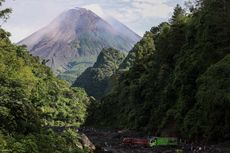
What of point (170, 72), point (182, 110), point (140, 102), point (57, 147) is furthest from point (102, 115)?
point (57, 147)

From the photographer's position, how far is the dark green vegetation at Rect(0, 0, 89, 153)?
2289 centimetres

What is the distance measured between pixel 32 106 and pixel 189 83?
107 feet

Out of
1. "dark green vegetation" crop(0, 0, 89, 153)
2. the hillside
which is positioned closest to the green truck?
the hillside

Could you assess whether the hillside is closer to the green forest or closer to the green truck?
the green forest

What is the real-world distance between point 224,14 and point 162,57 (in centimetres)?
2249

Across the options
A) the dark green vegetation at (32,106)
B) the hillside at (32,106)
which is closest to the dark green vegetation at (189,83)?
the hillside at (32,106)

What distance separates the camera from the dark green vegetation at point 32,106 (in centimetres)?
2289

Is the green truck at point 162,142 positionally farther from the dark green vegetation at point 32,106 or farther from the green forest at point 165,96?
the dark green vegetation at point 32,106

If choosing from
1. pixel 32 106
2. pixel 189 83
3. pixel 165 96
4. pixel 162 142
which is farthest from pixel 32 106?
pixel 165 96

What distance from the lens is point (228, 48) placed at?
173ft

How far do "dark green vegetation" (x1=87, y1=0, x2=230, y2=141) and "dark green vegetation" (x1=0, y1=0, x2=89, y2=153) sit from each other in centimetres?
1661

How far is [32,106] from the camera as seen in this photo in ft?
95.3

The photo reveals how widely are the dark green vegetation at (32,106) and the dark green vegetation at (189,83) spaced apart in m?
16.6

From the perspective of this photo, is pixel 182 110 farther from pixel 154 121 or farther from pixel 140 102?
pixel 140 102
